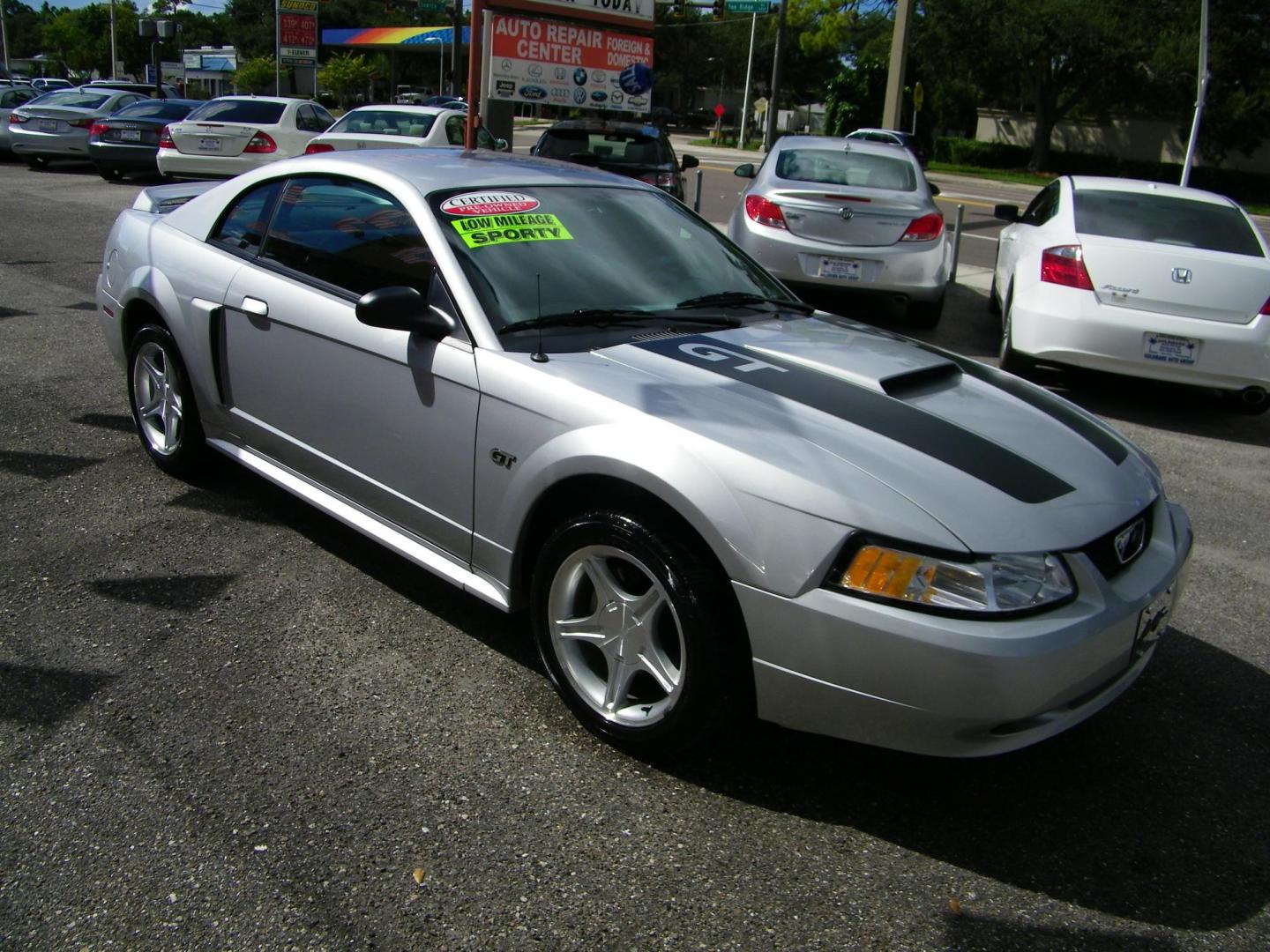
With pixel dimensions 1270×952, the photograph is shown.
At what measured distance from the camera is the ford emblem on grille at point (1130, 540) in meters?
3.00

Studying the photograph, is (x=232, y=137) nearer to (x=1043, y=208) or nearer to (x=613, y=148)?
(x=613, y=148)

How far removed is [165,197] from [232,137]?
1281cm

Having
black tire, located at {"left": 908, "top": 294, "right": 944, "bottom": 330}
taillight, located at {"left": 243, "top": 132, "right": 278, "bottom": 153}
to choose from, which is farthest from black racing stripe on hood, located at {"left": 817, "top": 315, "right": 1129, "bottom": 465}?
taillight, located at {"left": 243, "top": 132, "right": 278, "bottom": 153}

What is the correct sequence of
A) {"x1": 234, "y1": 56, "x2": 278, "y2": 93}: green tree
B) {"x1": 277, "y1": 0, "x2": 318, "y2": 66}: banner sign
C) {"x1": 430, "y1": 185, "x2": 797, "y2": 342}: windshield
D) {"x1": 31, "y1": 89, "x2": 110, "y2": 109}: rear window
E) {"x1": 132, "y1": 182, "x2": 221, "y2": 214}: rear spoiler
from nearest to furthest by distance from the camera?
{"x1": 430, "y1": 185, "x2": 797, "y2": 342}: windshield → {"x1": 132, "y1": 182, "x2": 221, "y2": 214}: rear spoiler → {"x1": 31, "y1": 89, "x2": 110, "y2": 109}: rear window → {"x1": 277, "y1": 0, "x2": 318, "y2": 66}: banner sign → {"x1": 234, "y1": 56, "x2": 278, "y2": 93}: green tree

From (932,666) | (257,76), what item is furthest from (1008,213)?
(257,76)

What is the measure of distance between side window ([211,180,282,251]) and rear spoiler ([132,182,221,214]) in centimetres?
50

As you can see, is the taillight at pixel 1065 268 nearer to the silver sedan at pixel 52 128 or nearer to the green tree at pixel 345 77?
the silver sedan at pixel 52 128

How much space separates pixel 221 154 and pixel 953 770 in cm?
1652

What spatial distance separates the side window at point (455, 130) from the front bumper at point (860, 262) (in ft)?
28.3

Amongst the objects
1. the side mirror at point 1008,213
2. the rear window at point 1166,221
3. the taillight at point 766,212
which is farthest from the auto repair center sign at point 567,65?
the rear window at point 1166,221

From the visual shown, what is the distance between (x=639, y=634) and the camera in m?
3.02

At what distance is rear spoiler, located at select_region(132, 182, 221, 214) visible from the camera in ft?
17.2

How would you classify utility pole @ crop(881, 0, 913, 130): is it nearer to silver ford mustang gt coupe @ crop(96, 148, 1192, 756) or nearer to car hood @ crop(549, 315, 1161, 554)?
silver ford mustang gt coupe @ crop(96, 148, 1192, 756)

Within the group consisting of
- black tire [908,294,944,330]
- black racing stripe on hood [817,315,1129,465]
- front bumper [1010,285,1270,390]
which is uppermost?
black racing stripe on hood [817,315,1129,465]
